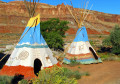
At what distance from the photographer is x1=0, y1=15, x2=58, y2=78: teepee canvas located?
720 centimetres

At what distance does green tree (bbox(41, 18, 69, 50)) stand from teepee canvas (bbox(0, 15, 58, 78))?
1049cm

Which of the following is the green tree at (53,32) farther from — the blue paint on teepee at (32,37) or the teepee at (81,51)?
the blue paint on teepee at (32,37)

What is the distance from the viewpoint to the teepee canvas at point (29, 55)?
7203 millimetres

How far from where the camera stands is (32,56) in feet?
24.3

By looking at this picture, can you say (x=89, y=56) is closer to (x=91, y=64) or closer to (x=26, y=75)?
(x=91, y=64)

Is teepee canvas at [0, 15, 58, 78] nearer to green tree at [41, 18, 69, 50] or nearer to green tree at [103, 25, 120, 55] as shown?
green tree at [41, 18, 69, 50]

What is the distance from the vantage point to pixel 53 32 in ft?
70.0

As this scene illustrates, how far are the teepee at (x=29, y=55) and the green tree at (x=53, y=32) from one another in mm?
10492

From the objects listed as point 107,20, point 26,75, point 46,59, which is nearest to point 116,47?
point 46,59

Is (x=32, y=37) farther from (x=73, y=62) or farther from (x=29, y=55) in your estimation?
(x=73, y=62)

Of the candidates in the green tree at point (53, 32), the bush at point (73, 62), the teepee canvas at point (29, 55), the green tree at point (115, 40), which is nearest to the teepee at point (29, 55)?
the teepee canvas at point (29, 55)

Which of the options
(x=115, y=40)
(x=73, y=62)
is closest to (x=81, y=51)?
(x=73, y=62)

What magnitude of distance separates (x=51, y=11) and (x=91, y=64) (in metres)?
95.1

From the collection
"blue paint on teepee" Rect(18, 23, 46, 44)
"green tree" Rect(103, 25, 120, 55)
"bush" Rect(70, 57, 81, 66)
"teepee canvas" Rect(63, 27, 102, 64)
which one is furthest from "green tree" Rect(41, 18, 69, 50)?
"blue paint on teepee" Rect(18, 23, 46, 44)
